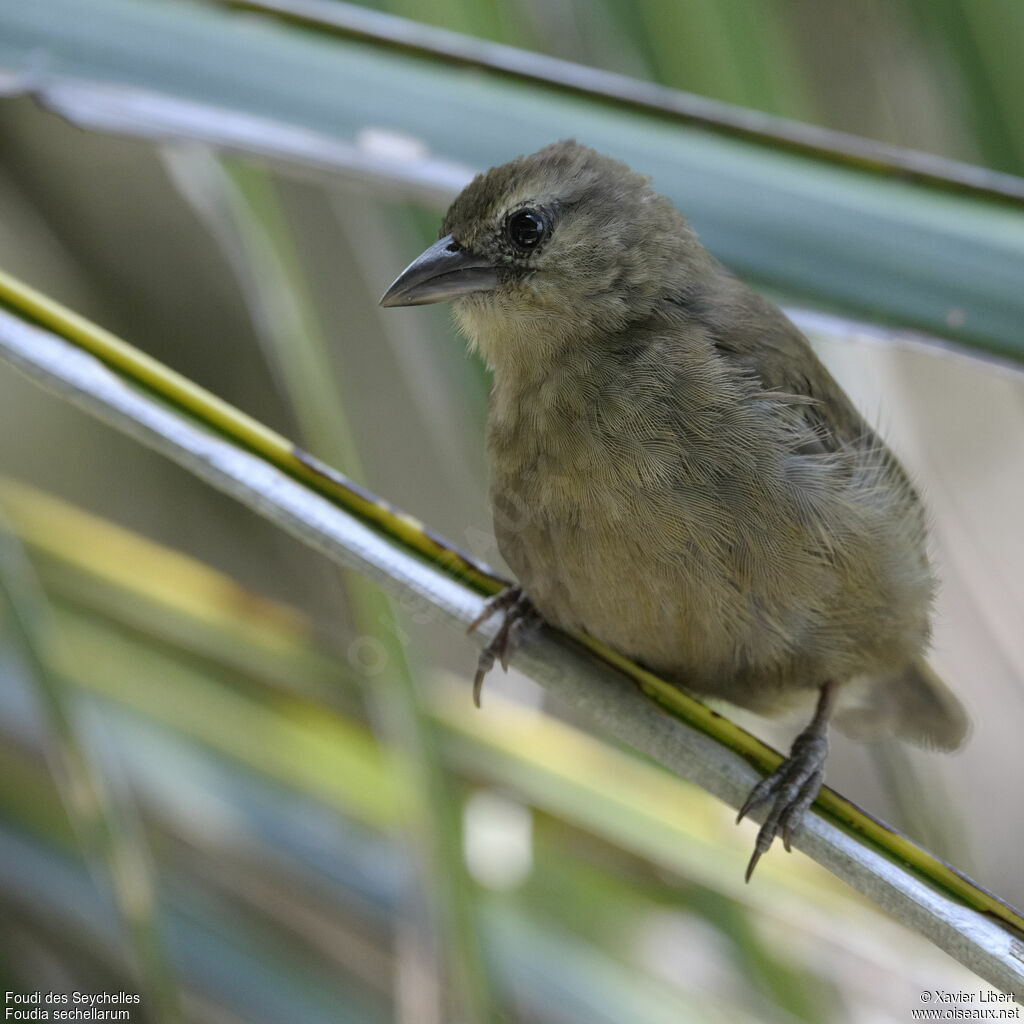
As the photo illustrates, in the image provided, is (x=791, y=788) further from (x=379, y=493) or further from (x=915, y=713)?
(x=379, y=493)

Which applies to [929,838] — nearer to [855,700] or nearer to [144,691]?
[855,700]

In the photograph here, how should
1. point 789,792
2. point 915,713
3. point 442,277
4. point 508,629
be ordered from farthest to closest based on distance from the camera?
1. point 915,713
2. point 508,629
3. point 442,277
4. point 789,792

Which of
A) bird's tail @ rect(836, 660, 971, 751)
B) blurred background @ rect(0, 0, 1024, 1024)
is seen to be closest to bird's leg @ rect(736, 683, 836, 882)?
blurred background @ rect(0, 0, 1024, 1024)

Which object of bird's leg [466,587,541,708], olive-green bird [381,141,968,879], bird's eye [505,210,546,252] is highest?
bird's eye [505,210,546,252]

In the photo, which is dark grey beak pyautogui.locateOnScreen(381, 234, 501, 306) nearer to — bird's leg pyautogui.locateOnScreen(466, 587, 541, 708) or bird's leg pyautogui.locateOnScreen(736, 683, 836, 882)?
bird's leg pyautogui.locateOnScreen(466, 587, 541, 708)

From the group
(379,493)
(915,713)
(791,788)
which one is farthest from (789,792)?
(379,493)

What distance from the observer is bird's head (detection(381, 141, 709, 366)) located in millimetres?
1812

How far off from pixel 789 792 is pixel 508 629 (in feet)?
1.65

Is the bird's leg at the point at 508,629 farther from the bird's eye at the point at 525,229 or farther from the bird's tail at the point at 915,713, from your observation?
the bird's tail at the point at 915,713

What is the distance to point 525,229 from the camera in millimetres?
1857

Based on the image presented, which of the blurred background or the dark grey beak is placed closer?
the blurred background

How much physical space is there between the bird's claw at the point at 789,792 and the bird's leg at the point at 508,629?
1.39 ft

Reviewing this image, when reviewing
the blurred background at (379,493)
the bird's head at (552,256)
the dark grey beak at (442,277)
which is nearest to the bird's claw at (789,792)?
the blurred background at (379,493)

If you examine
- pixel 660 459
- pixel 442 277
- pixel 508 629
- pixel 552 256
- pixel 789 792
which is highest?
pixel 552 256
